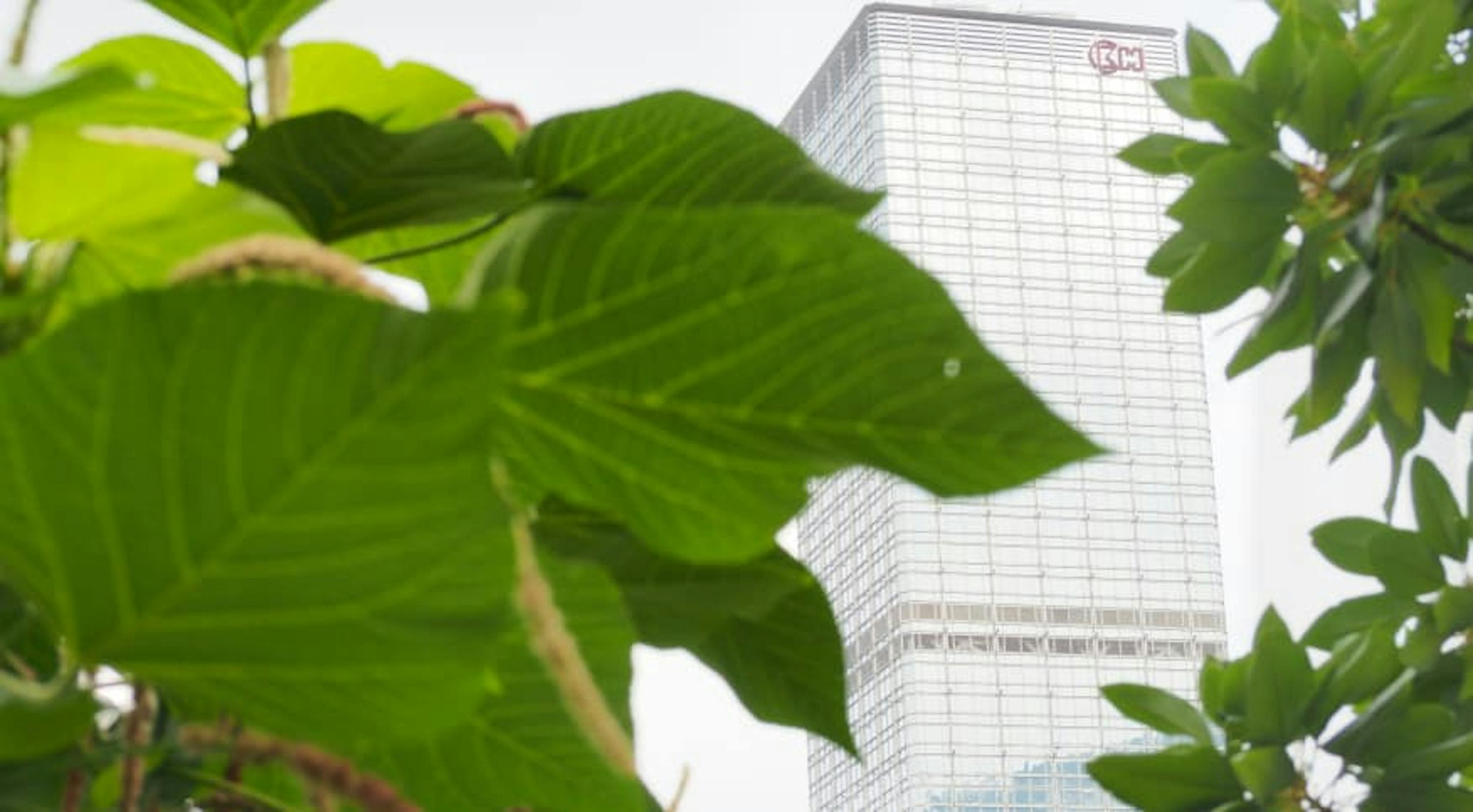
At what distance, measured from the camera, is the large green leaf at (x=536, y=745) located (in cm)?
12

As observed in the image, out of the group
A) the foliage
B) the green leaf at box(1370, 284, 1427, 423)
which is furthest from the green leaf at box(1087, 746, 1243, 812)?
the green leaf at box(1370, 284, 1427, 423)

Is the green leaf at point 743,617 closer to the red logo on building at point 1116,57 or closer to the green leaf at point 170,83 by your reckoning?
the green leaf at point 170,83

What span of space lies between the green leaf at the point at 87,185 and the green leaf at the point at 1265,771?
82cm

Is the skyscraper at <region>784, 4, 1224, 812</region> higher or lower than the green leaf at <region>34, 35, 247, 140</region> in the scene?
higher

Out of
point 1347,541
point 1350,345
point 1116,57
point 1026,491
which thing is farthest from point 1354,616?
point 1116,57

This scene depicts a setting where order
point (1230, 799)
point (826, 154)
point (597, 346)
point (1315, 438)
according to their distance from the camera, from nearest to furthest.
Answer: point (597, 346) < point (1230, 799) < point (1315, 438) < point (826, 154)

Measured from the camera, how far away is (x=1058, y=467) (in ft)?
0.36

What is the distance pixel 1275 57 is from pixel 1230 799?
0.43 m

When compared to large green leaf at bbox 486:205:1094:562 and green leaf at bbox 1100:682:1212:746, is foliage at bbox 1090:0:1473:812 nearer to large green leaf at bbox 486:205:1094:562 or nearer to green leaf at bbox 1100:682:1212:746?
green leaf at bbox 1100:682:1212:746

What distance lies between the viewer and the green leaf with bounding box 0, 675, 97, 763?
0.08 metres

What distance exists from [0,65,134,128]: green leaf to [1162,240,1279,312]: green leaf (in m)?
0.90

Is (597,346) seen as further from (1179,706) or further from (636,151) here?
(1179,706)

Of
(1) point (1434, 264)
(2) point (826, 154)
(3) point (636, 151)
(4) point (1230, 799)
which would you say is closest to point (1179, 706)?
(4) point (1230, 799)

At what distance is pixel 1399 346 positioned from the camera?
892mm
